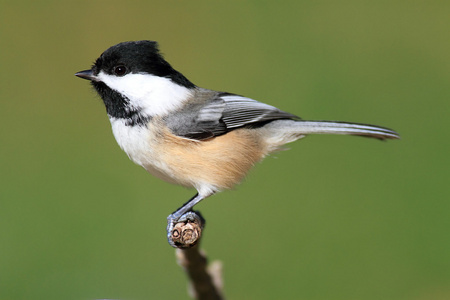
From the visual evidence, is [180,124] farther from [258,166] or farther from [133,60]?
[258,166]

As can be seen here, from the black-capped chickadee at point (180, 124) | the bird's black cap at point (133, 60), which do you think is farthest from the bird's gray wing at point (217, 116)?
the bird's black cap at point (133, 60)

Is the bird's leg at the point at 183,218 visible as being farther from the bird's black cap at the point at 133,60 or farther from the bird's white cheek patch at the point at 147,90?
the bird's black cap at the point at 133,60

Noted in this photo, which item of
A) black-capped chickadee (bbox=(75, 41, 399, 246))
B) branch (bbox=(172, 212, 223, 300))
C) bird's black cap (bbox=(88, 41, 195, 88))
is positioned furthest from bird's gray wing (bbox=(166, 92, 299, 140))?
branch (bbox=(172, 212, 223, 300))

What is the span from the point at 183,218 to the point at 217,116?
15.3 inches

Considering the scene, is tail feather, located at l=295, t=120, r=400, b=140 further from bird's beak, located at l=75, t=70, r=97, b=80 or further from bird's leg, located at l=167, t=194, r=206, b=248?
bird's beak, located at l=75, t=70, r=97, b=80

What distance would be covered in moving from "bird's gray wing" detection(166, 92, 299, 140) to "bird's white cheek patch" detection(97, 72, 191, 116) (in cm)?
5

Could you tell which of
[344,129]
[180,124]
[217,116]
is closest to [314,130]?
[344,129]

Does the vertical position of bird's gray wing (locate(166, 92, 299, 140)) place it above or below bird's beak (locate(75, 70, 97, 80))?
below

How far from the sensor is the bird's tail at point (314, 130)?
1.58m

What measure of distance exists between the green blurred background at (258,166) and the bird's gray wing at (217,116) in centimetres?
24

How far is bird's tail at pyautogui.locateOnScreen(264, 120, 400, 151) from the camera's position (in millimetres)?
1578

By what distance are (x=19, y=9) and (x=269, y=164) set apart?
1.76m

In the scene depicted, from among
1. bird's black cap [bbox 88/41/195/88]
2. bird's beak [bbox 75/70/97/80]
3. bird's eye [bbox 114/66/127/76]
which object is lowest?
bird's beak [bbox 75/70/97/80]

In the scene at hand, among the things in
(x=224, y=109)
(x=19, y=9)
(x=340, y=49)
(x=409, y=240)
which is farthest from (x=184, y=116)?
(x=19, y=9)
